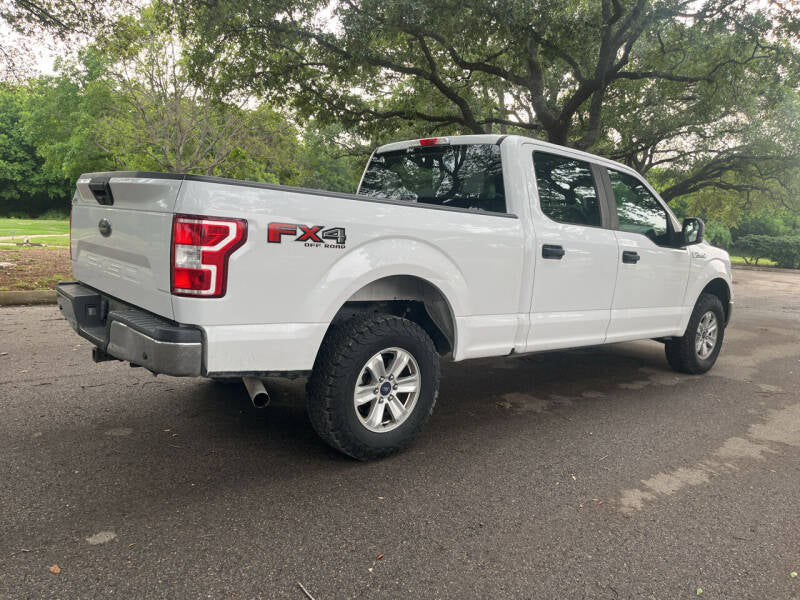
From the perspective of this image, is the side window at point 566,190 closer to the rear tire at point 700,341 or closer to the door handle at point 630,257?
the door handle at point 630,257

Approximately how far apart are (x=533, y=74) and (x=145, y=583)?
42.6ft

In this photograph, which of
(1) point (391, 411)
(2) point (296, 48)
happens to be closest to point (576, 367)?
(1) point (391, 411)

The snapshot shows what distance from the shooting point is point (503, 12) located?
922 cm

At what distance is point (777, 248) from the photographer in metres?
33.8

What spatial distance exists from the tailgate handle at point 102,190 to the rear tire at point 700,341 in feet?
16.8

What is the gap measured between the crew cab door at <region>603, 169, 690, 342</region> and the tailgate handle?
11.9 ft

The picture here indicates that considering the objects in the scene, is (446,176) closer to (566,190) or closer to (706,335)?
(566,190)

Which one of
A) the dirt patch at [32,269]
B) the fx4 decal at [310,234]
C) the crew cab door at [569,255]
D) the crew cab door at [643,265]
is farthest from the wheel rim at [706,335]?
the dirt patch at [32,269]

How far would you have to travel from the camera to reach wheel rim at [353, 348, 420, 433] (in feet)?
10.3

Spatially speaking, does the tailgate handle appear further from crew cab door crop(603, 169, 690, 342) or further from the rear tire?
the rear tire

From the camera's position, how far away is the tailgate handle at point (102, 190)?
3070mm

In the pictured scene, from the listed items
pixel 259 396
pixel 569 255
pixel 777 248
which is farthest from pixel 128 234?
pixel 777 248

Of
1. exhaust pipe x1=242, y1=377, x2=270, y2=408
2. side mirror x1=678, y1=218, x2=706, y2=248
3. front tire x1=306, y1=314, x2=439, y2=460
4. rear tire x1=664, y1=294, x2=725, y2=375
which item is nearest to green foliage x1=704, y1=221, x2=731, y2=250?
rear tire x1=664, y1=294, x2=725, y2=375

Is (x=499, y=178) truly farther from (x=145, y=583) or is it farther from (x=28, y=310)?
(x=28, y=310)
